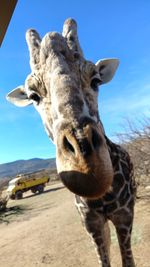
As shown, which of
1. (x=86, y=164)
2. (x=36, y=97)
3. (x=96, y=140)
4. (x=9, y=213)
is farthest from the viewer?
(x=9, y=213)

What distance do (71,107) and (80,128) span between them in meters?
0.23

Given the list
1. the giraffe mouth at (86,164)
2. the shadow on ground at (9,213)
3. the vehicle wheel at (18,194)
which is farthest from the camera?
the vehicle wheel at (18,194)

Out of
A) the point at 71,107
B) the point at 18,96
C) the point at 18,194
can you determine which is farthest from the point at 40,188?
the point at 71,107

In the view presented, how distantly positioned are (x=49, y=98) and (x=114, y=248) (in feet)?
12.5

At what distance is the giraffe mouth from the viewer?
1876mm

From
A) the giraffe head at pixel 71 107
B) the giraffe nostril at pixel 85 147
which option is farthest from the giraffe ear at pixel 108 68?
the giraffe nostril at pixel 85 147

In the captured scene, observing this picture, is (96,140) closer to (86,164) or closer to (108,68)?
(86,164)

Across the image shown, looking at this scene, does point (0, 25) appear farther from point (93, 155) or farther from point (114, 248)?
point (114, 248)

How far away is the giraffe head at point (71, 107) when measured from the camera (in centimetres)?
191

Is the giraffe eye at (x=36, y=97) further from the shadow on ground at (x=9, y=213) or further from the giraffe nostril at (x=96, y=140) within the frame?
the shadow on ground at (x=9, y=213)

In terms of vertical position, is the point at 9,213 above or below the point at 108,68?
below

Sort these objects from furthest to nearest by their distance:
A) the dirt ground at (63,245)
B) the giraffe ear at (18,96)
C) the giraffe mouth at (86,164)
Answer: the dirt ground at (63,245)
the giraffe ear at (18,96)
the giraffe mouth at (86,164)

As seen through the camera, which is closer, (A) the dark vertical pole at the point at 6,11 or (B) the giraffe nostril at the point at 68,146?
(A) the dark vertical pole at the point at 6,11

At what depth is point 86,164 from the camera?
188 centimetres
